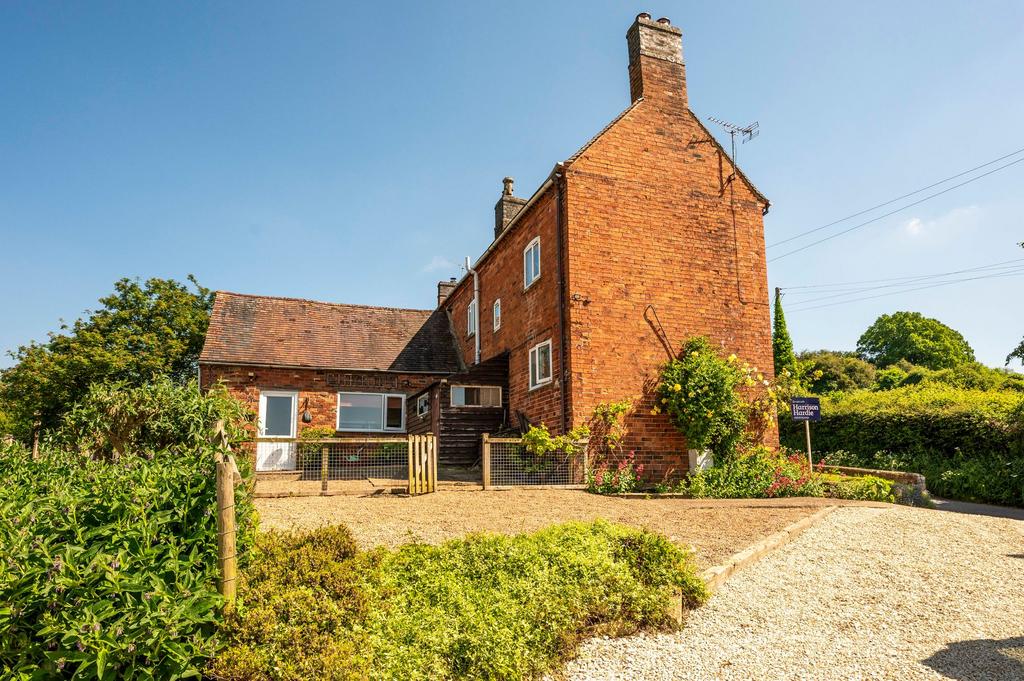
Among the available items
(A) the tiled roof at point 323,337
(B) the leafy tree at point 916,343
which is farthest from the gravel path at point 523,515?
(B) the leafy tree at point 916,343

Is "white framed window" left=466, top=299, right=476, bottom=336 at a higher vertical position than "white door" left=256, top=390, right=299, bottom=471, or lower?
higher

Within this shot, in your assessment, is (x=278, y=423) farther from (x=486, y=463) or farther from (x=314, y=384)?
(x=486, y=463)

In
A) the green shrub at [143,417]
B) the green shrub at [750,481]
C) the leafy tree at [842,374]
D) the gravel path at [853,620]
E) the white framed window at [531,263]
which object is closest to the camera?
the gravel path at [853,620]

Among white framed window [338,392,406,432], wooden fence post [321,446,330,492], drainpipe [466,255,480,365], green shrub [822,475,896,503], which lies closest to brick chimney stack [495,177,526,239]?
drainpipe [466,255,480,365]

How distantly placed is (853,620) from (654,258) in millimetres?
11067

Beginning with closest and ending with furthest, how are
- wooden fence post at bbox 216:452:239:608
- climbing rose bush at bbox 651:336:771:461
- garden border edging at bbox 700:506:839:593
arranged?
1. wooden fence post at bbox 216:452:239:608
2. garden border edging at bbox 700:506:839:593
3. climbing rose bush at bbox 651:336:771:461

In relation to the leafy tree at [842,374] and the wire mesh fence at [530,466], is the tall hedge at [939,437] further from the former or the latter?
the leafy tree at [842,374]

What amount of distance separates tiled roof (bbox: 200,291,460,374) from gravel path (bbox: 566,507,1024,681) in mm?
17098

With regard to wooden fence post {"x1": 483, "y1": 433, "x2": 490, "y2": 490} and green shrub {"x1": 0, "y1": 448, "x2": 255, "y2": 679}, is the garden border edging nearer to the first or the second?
green shrub {"x1": 0, "y1": 448, "x2": 255, "y2": 679}

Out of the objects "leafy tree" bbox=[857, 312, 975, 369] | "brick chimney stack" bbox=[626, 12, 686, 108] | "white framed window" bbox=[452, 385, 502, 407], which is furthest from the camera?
"leafy tree" bbox=[857, 312, 975, 369]

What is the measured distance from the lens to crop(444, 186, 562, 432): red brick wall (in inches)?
626

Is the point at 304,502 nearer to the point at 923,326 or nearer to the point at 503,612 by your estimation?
the point at 503,612

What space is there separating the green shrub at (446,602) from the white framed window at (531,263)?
1104 centimetres

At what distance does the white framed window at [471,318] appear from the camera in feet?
78.6
